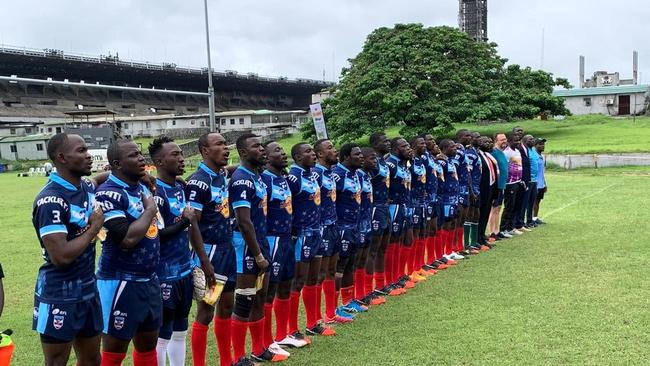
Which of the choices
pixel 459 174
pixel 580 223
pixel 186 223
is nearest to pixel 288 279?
pixel 186 223

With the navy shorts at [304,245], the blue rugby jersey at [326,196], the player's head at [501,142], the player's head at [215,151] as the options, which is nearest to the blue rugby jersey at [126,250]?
the player's head at [215,151]

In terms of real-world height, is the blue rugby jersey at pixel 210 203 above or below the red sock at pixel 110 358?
above

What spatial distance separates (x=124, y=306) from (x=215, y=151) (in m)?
1.50

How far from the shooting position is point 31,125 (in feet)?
196

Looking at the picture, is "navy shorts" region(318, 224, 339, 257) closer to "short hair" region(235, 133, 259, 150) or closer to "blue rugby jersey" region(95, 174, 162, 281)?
"short hair" region(235, 133, 259, 150)

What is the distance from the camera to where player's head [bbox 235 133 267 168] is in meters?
5.14

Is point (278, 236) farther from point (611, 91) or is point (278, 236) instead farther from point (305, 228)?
point (611, 91)

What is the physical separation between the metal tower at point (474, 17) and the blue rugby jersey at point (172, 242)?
71473 millimetres

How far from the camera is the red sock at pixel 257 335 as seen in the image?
17.4ft

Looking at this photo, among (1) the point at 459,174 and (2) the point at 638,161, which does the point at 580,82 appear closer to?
(2) the point at 638,161

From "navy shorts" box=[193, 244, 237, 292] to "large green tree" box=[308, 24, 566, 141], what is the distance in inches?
940

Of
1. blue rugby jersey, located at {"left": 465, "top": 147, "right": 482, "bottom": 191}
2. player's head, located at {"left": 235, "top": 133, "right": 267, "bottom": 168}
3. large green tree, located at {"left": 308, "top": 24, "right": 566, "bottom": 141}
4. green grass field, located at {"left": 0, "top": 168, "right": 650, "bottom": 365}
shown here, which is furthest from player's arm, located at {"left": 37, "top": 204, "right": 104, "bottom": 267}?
large green tree, located at {"left": 308, "top": 24, "right": 566, "bottom": 141}

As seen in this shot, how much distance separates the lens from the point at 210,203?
4746 mm

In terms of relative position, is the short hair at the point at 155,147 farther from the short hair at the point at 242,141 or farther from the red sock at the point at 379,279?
the red sock at the point at 379,279
